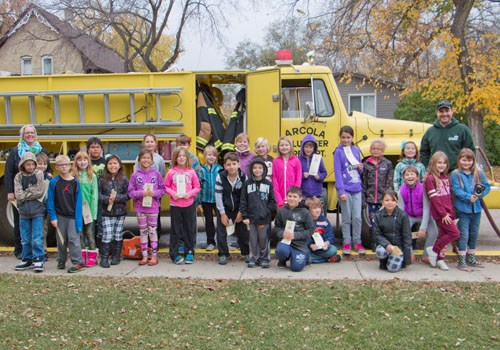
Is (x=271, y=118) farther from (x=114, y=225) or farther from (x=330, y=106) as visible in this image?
(x=114, y=225)

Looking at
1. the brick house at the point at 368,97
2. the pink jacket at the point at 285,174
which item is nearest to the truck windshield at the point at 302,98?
the pink jacket at the point at 285,174

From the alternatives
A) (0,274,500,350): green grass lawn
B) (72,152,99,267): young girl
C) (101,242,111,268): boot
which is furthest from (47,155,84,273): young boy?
(0,274,500,350): green grass lawn

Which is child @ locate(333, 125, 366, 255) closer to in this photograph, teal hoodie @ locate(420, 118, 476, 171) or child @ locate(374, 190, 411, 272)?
child @ locate(374, 190, 411, 272)

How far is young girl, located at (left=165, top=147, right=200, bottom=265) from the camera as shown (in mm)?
7094

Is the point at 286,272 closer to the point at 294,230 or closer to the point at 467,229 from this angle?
the point at 294,230

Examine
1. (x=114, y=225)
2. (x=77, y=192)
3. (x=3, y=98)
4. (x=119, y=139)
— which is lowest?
(x=114, y=225)

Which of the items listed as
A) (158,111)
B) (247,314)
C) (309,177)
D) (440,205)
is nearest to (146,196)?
(158,111)

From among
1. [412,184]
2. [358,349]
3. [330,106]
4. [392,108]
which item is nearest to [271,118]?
[330,106]

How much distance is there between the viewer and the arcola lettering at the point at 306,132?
8203 millimetres

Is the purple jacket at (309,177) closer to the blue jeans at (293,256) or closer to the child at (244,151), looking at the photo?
the child at (244,151)

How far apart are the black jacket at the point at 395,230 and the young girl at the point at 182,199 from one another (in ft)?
7.86

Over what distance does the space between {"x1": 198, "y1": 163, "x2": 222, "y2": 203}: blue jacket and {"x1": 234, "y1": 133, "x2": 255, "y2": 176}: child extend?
383 mm

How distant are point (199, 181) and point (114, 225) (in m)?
1.32

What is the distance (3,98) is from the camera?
8.36 m
